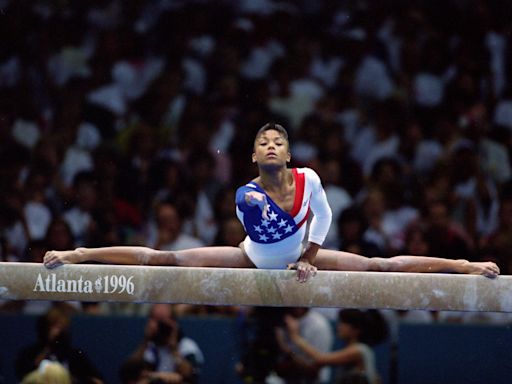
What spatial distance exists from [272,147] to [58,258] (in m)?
1.35

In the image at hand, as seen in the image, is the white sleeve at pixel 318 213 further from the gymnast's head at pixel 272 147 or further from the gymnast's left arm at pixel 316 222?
the gymnast's head at pixel 272 147

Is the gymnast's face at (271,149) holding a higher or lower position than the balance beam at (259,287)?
higher

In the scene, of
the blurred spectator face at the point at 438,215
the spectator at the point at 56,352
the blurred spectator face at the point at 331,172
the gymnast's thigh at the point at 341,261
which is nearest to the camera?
the gymnast's thigh at the point at 341,261

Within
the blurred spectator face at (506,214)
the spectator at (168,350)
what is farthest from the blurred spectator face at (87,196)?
the blurred spectator face at (506,214)

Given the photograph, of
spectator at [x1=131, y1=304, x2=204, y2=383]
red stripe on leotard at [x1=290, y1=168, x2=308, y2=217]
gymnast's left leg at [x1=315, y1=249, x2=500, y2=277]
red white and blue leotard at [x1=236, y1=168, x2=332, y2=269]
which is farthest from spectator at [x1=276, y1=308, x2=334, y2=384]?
red stripe on leotard at [x1=290, y1=168, x2=308, y2=217]

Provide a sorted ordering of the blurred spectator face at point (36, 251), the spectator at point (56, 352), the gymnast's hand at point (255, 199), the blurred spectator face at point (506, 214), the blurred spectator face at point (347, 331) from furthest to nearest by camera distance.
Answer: the blurred spectator face at point (506, 214) < the blurred spectator face at point (36, 251) < the blurred spectator face at point (347, 331) < the spectator at point (56, 352) < the gymnast's hand at point (255, 199)

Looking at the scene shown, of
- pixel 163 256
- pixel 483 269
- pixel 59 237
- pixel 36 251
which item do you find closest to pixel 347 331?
pixel 483 269

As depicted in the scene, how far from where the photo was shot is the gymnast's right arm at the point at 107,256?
5.54 metres

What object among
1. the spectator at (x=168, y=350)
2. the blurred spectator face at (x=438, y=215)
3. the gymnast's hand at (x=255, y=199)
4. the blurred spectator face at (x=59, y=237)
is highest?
the blurred spectator face at (x=438, y=215)

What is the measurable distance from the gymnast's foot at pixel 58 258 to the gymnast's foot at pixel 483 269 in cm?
223

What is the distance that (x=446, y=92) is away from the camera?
9.53 m

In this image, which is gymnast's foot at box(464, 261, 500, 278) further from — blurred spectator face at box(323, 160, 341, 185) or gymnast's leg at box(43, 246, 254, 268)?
blurred spectator face at box(323, 160, 341, 185)

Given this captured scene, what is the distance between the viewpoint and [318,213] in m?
5.70

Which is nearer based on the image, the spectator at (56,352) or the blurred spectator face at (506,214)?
the spectator at (56,352)
